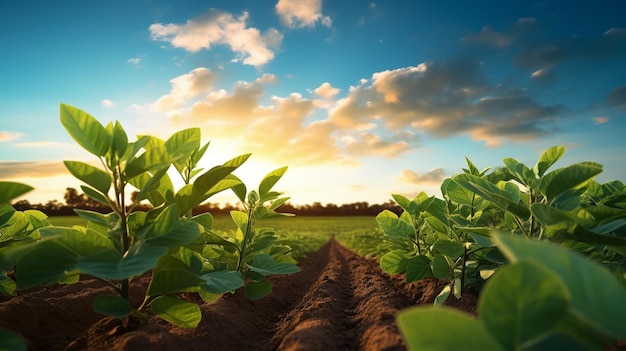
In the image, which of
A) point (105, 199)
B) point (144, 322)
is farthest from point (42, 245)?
point (144, 322)

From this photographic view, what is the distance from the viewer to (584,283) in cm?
94

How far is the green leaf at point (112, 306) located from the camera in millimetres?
1839

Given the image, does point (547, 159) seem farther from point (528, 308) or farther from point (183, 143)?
point (183, 143)

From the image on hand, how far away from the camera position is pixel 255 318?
340 cm

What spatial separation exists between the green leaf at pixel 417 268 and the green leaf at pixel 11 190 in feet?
7.63

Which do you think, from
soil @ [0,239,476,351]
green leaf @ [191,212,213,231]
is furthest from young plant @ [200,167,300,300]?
green leaf @ [191,212,213,231]

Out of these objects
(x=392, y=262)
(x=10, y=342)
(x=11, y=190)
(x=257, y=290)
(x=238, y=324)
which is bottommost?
(x=238, y=324)

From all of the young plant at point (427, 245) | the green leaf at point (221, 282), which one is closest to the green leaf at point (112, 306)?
the green leaf at point (221, 282)

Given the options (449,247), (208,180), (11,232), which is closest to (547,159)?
(449,247)

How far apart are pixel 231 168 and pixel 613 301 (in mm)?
1720

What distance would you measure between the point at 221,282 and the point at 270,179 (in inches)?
41.0

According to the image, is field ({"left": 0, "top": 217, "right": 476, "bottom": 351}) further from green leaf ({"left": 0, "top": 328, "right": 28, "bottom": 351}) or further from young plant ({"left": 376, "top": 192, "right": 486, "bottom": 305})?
green leaf ({"left": 0, "top": 328, "right": 28, "bottom": 351})

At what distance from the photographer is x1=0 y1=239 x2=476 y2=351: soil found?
6.66 ft

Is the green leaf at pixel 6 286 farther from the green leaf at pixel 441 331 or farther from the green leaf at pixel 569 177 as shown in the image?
the green leaf at pixel 569 177
